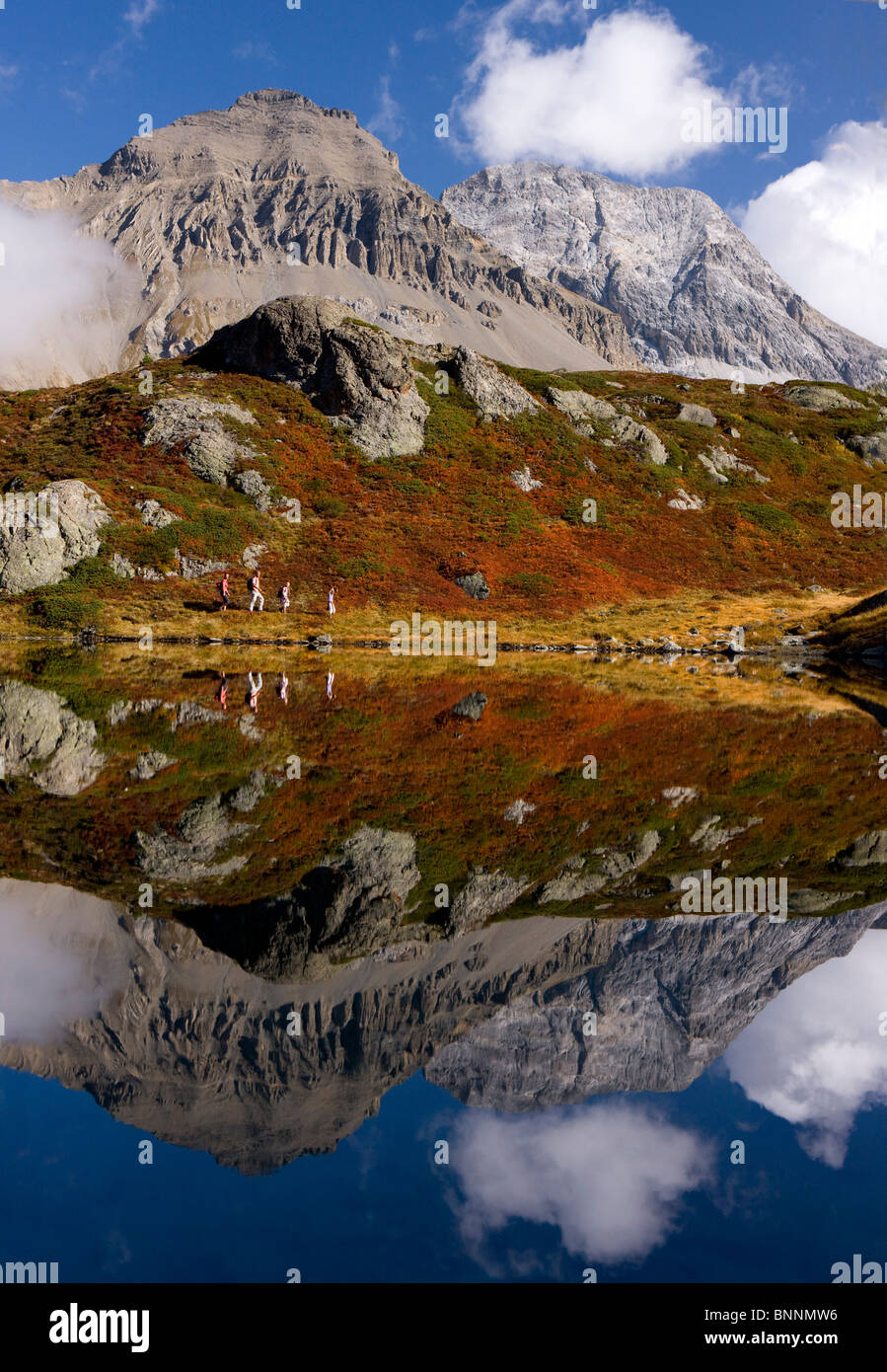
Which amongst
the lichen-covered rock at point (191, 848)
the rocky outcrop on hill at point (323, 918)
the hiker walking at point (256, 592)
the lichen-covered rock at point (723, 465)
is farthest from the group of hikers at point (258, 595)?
the lichen-covered rock at point (723, 465)

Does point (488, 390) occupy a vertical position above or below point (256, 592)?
above

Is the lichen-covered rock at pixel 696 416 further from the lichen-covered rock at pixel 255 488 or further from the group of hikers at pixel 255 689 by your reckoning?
the group of hikers at pixel 255 689

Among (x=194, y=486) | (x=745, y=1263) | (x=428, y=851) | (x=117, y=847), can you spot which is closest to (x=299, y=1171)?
(x=745, y=1263)

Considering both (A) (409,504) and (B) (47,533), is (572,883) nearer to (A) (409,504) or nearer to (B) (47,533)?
(B) (47,533)

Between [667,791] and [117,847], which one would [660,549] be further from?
[117,847]

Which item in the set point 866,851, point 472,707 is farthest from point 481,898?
point 472,707

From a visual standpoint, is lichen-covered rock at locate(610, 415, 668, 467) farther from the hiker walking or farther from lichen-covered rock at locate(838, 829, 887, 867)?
lichen-covered rock at locate(838, 829, 887, 867)
